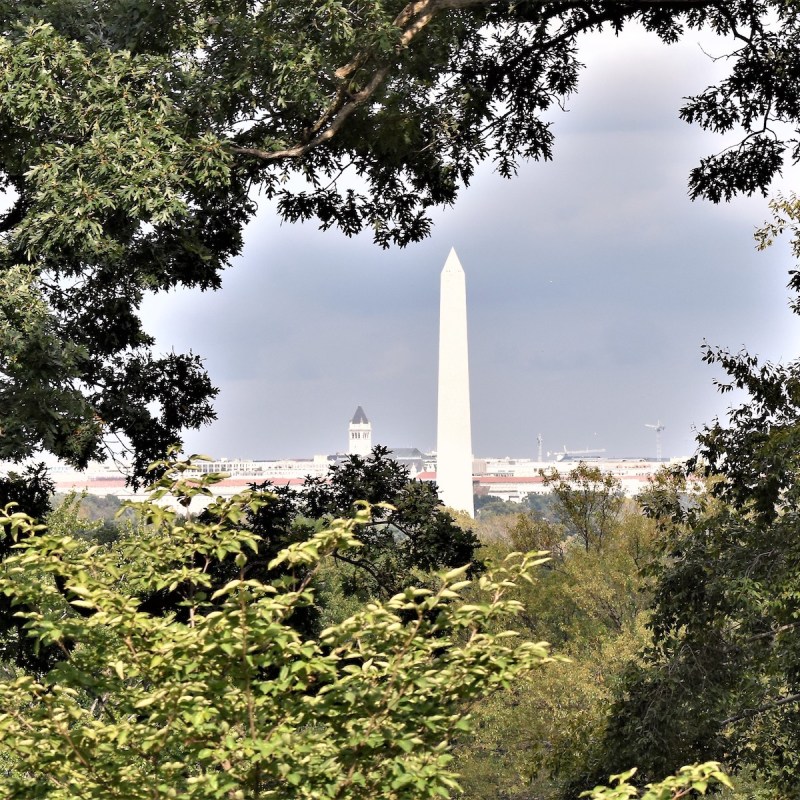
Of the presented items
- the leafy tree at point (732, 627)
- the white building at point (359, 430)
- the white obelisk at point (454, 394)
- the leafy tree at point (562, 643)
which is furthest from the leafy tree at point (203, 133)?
the white building at point (359, 430)

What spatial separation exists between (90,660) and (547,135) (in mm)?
8089

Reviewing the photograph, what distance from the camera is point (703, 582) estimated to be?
460 inches

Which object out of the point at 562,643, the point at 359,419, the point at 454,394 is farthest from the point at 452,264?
the point at 359,419

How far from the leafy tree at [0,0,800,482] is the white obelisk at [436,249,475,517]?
45.4m

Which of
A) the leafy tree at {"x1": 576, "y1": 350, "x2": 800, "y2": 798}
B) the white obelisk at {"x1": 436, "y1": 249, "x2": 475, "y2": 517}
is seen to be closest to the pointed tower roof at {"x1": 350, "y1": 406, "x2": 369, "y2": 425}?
the white obelisk at {"x1": 436, "y1": 249, "x2": 475, "y2": 517}

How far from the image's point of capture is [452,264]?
191 ft

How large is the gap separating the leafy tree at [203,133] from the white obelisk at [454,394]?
45.4m

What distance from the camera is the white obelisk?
58.0 metres

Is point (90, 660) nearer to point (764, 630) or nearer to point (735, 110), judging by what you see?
point (764, 630)

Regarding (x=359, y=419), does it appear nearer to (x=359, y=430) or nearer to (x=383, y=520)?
(x=359, y=430)

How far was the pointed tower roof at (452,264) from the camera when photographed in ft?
190

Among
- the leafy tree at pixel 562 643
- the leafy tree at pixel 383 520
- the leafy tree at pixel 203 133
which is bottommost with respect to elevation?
the leafy tree at pixel 562 643

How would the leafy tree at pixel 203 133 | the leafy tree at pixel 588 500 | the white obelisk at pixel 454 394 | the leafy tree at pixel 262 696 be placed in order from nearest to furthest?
the leafy tree at pixel 262 696 < the leafy tree at pixel 203 133 < the leafy tree at pixel 588 500 < the white obelisk at pixel 454 394

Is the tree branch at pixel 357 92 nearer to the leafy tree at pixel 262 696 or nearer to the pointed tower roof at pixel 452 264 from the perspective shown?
the leafy tree at pixel 262 696
